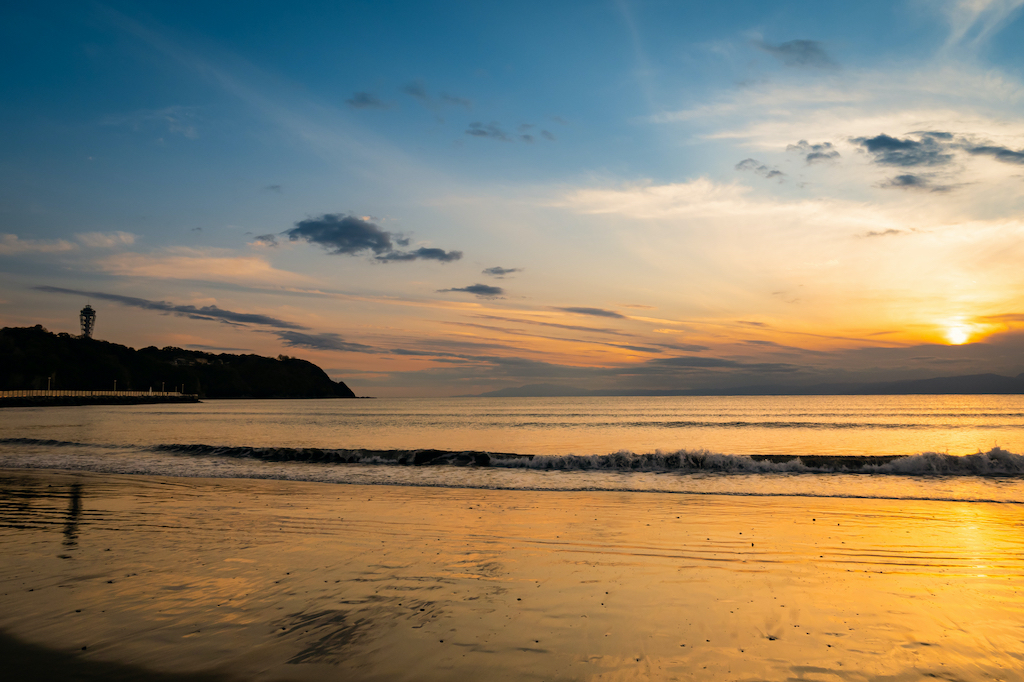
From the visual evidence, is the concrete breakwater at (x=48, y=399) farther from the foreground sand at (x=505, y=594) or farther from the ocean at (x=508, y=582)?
the foreground sand at (x=505, y=594)

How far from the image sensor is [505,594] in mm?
7293

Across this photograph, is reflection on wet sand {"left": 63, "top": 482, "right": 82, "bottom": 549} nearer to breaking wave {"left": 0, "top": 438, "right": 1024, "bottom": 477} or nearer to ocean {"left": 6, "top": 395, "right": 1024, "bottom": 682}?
ocean {"left": 6, "top": 395, "right": 1024, "bottom": 682}

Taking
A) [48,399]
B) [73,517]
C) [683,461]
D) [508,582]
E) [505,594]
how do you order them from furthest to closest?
[48,399] < [683,461] < [73,517] < [508,582] < [505,594]

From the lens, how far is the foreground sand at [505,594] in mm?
5312

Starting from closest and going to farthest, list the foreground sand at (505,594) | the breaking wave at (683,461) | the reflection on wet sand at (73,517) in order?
the foreground sand at (505,594) → the reflection on wet sand at (73,517) → the breaking wave at (683,461)

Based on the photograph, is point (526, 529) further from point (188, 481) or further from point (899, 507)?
point (188, 481)

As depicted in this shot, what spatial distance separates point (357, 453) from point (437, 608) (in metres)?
23.1

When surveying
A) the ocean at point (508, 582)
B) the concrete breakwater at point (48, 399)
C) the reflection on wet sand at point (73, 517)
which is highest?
the ocean at point (508, 582)

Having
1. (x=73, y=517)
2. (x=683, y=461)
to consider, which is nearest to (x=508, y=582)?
(x=73, y=517)

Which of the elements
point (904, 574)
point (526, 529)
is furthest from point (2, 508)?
point (904, 574)

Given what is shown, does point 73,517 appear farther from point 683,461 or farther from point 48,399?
point 48,399

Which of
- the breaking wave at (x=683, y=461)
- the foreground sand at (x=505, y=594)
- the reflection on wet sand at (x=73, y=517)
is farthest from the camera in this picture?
the breaking wave at (x=683, y=461)

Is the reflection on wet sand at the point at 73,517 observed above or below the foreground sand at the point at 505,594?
below

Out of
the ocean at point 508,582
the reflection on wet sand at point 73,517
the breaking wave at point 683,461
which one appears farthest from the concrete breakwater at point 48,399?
the ocean at point 508,582
